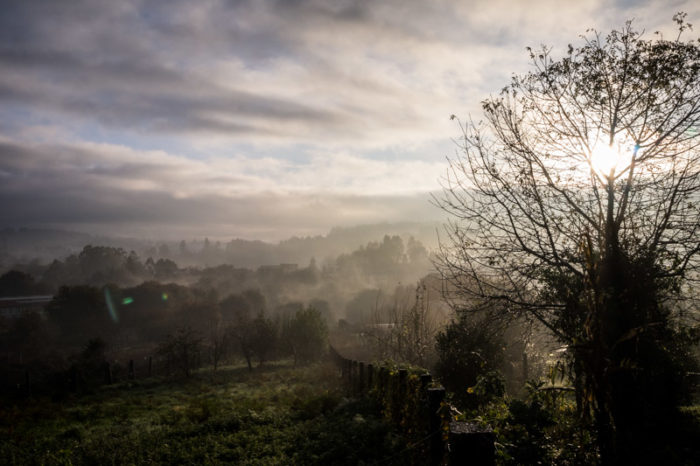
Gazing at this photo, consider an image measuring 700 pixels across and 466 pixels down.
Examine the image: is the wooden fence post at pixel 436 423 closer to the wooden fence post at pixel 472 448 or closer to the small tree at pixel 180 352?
the wooden fence post at pixel 472 448

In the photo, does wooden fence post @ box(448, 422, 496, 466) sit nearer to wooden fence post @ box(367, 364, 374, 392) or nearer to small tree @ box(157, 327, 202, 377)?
wooden fence post @ box(367, 364, 374, 392)

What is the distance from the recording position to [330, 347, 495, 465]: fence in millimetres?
3391

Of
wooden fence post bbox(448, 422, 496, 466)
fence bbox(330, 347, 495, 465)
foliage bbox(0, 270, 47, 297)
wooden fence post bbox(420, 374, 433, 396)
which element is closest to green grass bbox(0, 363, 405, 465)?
fence bbox(330, 347, 495, 465)

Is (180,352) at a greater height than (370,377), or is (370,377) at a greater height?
(370,377)

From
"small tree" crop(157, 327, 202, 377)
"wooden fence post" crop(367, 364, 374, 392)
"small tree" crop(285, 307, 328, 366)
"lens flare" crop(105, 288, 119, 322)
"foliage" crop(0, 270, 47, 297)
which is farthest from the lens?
"foliage" crop(0, 270, 47, 297)

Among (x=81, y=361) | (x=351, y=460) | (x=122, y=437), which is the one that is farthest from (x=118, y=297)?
(x=351, y=460)

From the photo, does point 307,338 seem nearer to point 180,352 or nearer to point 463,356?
point 180,352

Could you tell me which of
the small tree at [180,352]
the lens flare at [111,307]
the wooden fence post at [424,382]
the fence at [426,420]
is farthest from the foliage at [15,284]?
the wooden fence post at [424,382]

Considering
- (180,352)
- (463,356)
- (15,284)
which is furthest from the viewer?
(15,284)

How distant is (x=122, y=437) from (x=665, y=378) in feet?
44.9

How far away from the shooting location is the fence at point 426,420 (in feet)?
11.1

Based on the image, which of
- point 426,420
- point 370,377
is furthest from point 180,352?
point 426,420

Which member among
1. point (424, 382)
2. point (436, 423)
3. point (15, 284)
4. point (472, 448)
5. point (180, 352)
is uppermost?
point (472, 448)

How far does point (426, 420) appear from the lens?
7.41 metres
